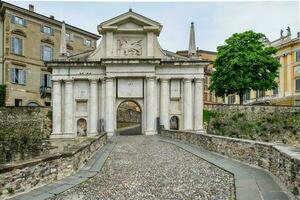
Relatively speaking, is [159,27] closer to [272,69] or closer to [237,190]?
[272,69]

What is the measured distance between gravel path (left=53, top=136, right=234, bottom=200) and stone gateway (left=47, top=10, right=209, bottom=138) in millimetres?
18009

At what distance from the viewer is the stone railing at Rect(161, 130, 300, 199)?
21.2ft

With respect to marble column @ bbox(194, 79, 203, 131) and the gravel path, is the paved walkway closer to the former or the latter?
the gravel path

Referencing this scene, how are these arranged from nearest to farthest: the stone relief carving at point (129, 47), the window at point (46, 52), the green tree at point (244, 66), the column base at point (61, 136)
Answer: the column base at point (61, 136), the stone relief carving at point (129, 47), the green tree at point (244, 66), the window at point (46, 52)

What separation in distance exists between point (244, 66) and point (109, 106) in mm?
15299

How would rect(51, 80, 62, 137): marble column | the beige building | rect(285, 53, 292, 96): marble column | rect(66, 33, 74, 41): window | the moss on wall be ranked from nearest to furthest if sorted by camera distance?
rect(51, 80, 62, 137): marble column
the moss on wall
the beige building
rect(285, 53, 292, 96): marble column
rect(66, 33, 74, 41): window

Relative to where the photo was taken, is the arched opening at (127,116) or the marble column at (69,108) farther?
the arched opening at (127,116)

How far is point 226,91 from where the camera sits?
35906 millimetres

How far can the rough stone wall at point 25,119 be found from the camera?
30.1 meters

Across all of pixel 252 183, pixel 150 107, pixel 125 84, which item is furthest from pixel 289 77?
pixel 252 183

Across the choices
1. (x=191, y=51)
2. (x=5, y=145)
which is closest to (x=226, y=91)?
(x=191, y=51)

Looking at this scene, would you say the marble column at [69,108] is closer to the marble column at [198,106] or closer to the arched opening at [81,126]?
the arched opening at [81,126]

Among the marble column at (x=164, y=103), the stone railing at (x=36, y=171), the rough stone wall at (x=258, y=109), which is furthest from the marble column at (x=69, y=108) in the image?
the stone railing at (x=36, y=171)

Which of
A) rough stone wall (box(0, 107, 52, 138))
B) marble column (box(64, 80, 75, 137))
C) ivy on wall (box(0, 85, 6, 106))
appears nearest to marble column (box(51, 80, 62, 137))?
marble column (box(64, 80, 75, 137))
